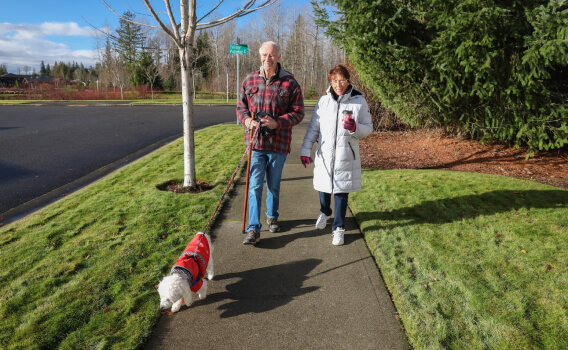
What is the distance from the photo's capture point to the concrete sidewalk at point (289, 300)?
256 centimetres

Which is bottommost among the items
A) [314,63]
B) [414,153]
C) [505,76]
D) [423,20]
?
[414,153]

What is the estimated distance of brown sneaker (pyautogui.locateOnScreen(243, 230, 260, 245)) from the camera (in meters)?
4.03

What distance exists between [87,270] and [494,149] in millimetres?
9177

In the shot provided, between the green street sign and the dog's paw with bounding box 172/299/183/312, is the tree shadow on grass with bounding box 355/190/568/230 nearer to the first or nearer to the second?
the dog's paw with bounding box 172/299/183/312

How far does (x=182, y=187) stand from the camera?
5945mm

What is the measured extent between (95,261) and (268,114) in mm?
2290

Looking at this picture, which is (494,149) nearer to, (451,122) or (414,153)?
(451,122)

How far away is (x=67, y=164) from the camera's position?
8.21 metres

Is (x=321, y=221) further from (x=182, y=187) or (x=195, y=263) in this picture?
(x=182, y=187)

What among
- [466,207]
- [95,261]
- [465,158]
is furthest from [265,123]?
[465,158]

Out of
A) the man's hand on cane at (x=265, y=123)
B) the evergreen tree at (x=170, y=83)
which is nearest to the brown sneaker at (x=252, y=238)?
the man's hand on cane at (x=265, y=123)

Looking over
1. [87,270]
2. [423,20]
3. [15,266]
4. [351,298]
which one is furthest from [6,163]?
[423,20]

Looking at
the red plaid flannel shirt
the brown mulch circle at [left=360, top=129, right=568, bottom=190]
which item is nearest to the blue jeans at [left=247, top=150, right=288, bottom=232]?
the red plaid flannel shirt

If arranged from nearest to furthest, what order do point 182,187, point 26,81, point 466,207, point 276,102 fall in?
point 276,102 → point 466,207 → point 182,187 → point 26,81
